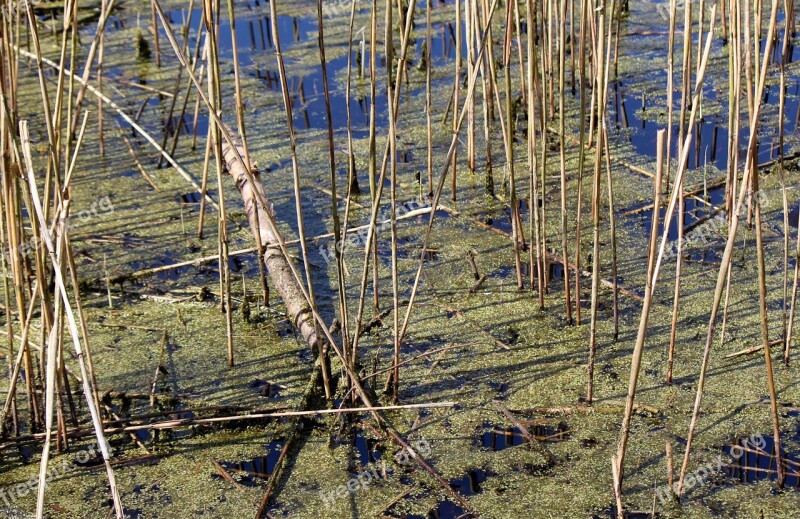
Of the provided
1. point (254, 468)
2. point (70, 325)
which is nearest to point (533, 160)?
point (254, 468)

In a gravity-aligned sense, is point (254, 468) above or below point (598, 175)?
below

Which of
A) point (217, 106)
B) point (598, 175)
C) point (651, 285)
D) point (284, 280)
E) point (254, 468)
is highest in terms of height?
point (217, 106)

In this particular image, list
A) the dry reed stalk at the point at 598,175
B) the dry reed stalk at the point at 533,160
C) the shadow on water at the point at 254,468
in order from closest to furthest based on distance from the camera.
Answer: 1. the dry reed stalk at the point at 598,175
2. the shadow on water at the point at 254,468
3. the dry reed stalk at the point at 533,160

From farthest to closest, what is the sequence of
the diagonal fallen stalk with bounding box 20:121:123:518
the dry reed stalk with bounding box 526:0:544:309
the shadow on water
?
1. the dry reed stalk with bounding box 526:0:544:309
2. the shadow on water
3. the diagonal fallen stalk with bounding box 20:121:123:518

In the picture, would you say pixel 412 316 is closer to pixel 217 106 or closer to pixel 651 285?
pixel 217 106

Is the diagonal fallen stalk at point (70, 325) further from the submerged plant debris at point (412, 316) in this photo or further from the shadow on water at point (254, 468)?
the shadow on water at point (254, 468)

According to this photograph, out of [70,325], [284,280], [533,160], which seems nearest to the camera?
[70,325]

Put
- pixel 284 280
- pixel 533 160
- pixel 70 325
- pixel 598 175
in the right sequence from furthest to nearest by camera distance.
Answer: pixel 284 280 → pixel 533 160 → pixel 598 175 → pixel 70 325

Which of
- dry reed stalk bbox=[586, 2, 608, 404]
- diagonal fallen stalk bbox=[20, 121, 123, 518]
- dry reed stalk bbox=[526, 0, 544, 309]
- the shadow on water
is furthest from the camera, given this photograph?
dry reed stalk bbox=[526, 0, 544, 309]

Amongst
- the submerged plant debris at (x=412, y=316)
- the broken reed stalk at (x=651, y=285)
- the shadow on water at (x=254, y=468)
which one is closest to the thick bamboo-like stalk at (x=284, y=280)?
the submerged plant debris at (x=412, y=316)

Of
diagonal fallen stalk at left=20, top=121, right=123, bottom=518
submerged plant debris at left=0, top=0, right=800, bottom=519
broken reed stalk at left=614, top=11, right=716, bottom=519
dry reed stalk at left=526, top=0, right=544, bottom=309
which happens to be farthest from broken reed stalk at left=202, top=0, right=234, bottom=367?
broken reed stalk at left=614, top=11, right=716, bottom=519

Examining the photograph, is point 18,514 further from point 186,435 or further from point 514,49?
point 514,49

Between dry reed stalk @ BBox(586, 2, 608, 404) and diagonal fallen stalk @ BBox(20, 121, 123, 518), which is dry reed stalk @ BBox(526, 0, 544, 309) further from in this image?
diagonal fallen stalk @ BBox(20, 121, 123, 518)

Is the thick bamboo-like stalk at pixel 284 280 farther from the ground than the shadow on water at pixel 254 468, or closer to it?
farther from the ground
